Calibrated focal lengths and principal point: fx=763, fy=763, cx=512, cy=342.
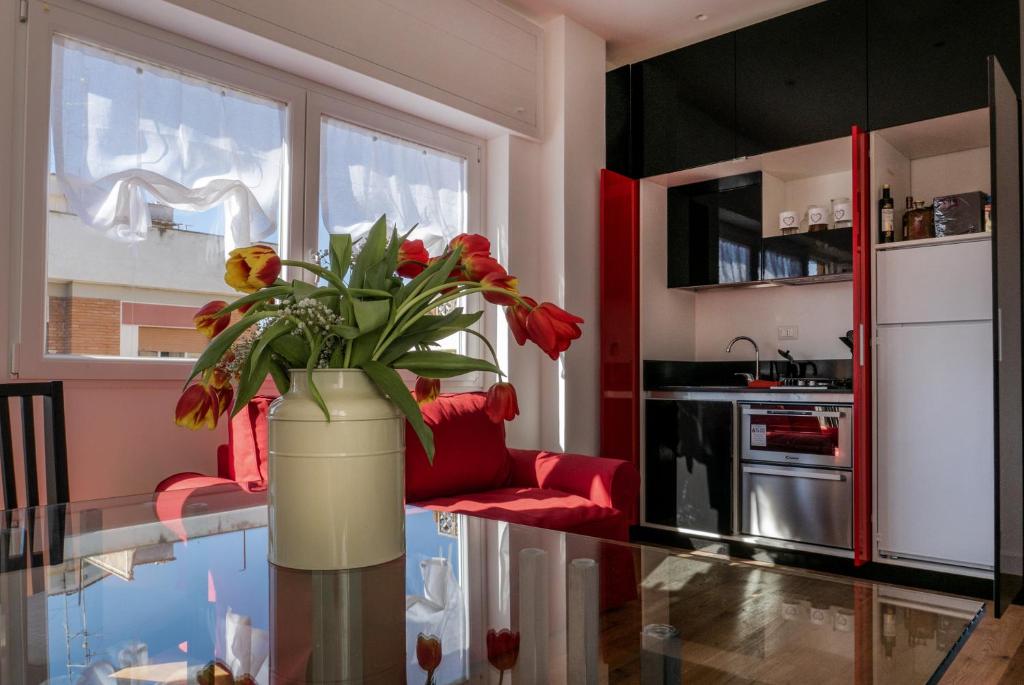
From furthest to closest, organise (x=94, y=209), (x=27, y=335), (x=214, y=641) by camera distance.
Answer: (x=94, y=209)
(x=27, y=335)
(x=214, y=641)

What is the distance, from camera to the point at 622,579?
1096 mm

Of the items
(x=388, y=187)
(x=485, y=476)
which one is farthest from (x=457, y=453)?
(x=388, y=187)

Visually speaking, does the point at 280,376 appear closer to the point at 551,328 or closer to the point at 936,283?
the point at 551,328

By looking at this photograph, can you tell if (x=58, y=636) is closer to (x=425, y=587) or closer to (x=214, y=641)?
(x=214, y=641)

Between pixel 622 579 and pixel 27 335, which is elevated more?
pixel 27 335

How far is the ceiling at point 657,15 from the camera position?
410 centimetres

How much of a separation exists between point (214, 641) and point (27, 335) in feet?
7.16

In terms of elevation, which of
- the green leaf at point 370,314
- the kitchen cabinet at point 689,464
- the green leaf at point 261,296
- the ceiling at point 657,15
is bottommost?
the kitchen cabinet at point 689,464

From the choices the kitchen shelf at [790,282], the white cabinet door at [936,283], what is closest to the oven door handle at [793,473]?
the white cabinet door at [936,283]

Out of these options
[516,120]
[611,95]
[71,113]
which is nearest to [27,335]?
[71,113]

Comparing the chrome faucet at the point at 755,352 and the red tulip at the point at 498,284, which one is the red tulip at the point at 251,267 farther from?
the chrome faucet at the point at 755,352

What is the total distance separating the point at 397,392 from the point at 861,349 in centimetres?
327

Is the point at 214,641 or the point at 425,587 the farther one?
the point at 425,587

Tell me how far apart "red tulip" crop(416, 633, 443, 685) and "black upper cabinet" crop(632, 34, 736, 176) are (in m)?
3.87
